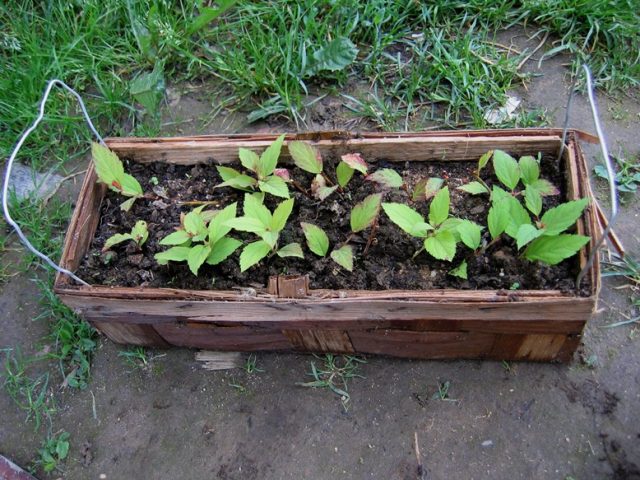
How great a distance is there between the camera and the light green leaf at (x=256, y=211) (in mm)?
1635

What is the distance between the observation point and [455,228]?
62.7 inches

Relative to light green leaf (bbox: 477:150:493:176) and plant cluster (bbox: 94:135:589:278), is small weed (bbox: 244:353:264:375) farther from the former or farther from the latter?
light green leaf (bbox: 477:150:493:176)

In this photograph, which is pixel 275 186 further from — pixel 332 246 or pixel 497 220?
pixel 497 220

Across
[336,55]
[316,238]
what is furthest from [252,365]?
[336,55]

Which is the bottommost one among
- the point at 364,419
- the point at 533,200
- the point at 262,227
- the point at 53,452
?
the point at 53,452

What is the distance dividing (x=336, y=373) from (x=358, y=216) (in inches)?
19.6

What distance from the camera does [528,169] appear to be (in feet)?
5.43

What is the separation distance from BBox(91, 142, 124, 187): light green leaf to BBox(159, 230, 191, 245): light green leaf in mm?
285

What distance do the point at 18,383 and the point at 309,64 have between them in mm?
1528

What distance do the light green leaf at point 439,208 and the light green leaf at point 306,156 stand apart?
357 millimetres

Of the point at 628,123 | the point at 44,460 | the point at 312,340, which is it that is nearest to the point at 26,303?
the point at 44,460

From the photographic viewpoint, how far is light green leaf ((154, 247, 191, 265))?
161 cm

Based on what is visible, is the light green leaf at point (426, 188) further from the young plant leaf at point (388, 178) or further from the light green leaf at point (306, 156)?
the light green leaf at point (306, 156)

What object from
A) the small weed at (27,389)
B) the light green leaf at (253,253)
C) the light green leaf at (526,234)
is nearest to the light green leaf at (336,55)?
the light green leaf at (253,253)
